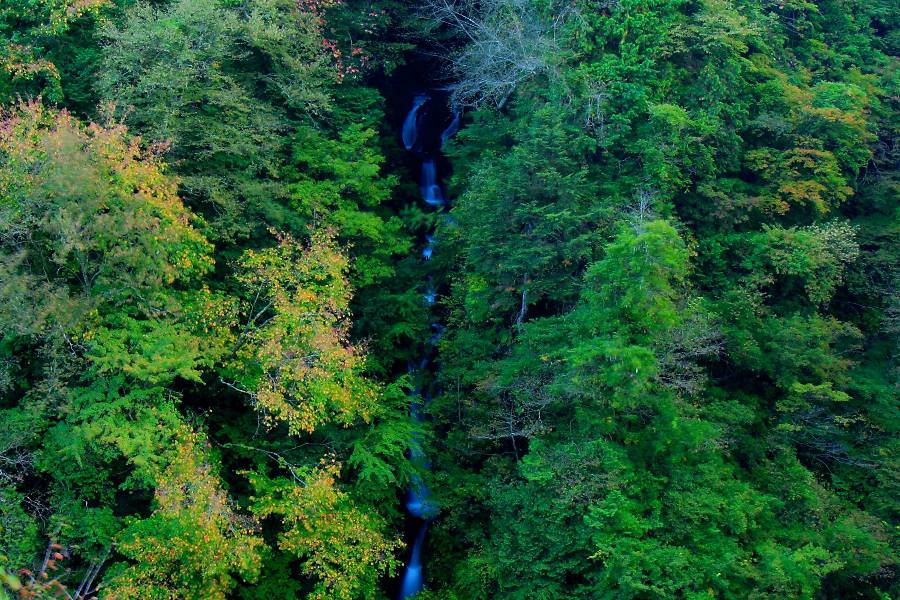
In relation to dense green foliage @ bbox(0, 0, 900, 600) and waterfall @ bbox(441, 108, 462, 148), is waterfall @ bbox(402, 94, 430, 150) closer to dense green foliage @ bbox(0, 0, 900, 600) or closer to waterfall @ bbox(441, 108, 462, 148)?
waterfall @ bbox(441, 108, 462, 148)

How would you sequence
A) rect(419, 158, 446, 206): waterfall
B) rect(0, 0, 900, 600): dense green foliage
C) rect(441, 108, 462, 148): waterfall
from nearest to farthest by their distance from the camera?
rect(0, 0, 900, 600): dense green foliage < rect(419, 158, 446, 206): waterfall < rect(441, 108, 462, 148): waterfall

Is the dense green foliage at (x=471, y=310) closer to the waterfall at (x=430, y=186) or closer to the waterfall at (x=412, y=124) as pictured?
the waterfall at (x=430, y=186)

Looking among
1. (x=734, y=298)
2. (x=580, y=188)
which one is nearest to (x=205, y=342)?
(x=580, y=188)

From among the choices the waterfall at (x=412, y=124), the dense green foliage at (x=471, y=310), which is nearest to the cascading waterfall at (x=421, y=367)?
the waterfall at (x=412, y=124)

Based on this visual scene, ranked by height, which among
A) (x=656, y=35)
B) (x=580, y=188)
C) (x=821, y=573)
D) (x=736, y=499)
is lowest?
(x=821, y=573)

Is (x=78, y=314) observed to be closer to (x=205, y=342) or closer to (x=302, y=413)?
(x=205, y=342)

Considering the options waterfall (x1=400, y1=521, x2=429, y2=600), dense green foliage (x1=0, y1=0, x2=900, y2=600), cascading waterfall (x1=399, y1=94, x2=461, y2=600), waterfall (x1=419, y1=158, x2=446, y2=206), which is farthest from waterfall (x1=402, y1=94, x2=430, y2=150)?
waterfall (x1=400, y1=521, x2=429, y2=600)

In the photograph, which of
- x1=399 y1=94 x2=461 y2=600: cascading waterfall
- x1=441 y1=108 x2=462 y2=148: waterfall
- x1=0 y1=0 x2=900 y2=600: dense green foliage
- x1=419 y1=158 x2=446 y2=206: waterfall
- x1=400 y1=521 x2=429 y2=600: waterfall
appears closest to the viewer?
→ x1=0 y1=0 x2=900 y2=600: dense green foliage
